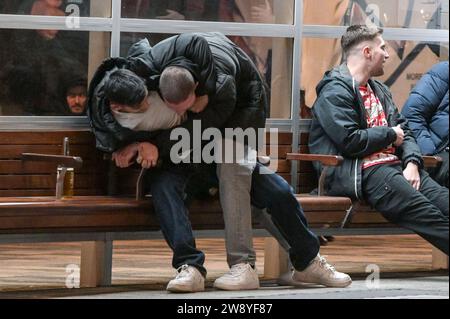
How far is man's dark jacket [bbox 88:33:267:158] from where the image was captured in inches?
232

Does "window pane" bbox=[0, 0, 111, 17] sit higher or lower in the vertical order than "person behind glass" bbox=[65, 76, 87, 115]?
higher

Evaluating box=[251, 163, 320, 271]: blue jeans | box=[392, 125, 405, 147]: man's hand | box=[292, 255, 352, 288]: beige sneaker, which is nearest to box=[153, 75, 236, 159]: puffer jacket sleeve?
box=[251, 163, 320, 271]: blue jeans

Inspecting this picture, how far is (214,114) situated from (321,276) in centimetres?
97

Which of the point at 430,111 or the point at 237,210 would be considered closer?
the point at 237,210

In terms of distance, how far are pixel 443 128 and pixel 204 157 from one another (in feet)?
5.10

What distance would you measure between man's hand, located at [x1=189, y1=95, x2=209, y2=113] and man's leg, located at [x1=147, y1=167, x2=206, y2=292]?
330 mm

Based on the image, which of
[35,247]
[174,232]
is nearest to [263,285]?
[174,232]

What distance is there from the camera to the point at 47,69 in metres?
6.37

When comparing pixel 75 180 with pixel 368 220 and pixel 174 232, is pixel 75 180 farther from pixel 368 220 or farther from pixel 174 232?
pixel 368 220

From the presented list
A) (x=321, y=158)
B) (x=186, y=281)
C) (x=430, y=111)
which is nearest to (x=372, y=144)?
(x=321, y=158)

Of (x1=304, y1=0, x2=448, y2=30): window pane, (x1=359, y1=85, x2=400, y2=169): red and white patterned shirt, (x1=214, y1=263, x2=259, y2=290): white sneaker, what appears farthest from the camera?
(x1=304, y1=0, x2=448, y2=30): window pane

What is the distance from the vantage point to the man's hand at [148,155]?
5.95m

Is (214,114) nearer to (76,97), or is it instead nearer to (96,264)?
(76,97)

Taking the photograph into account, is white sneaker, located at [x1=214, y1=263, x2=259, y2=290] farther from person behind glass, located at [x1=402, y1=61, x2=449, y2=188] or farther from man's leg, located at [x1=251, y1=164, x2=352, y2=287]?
person behind glass, located at [x1=402, y1=61, x2=449, y2=188]
